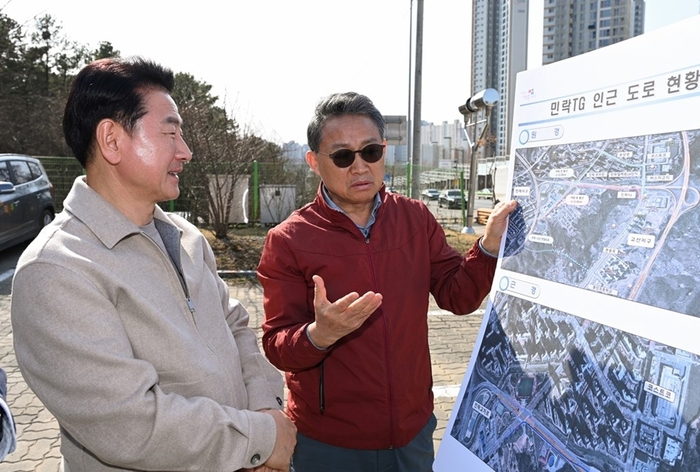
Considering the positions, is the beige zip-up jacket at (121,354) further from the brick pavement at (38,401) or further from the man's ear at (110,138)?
the brick pavement at (38,401)

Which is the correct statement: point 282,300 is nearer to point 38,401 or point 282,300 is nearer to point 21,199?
point 38,401

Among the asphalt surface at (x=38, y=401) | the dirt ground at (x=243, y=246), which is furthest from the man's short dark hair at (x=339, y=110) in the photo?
the dirt ground at (x=243, y=246)

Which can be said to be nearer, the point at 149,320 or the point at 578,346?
the point at 578,346

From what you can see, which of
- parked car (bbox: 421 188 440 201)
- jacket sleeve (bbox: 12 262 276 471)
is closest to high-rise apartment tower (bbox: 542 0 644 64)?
parked car (bbox: 421 188 440 201)

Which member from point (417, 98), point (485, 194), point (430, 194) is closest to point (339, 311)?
point (417, 98)

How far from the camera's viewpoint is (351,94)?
2.15m

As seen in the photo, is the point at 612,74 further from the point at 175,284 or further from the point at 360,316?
the point at 175,284

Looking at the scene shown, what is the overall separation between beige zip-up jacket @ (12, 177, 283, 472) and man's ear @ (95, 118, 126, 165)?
0.12 m

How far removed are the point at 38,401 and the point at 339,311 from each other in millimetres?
4066

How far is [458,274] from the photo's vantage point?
213 centimetres

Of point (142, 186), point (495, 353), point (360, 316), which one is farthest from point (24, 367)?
point (495, 353)

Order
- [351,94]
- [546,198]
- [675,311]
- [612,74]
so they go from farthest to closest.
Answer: [351,94]
[546,198]
[612,74]
[675,311]

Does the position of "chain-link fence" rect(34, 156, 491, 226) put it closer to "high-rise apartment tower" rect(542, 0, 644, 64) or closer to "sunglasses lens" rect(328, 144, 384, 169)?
"sunglasses lens" rect(328, 144, 384, 169)

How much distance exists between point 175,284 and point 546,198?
1.17 meters
